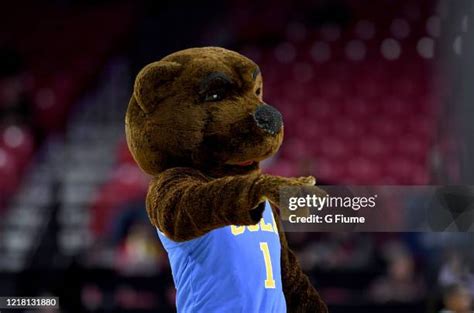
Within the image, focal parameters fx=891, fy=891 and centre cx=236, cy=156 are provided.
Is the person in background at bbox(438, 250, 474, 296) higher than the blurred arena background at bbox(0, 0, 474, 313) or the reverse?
the reverse

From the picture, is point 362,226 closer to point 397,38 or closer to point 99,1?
point 397,38

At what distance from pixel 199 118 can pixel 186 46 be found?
344 centimetres

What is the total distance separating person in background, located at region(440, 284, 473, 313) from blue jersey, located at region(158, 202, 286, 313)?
1449 mm

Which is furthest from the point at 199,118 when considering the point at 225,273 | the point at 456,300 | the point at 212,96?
the point at 456,300

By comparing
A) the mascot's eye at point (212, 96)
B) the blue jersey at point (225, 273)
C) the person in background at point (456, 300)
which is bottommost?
the person in background at point (456, 300)

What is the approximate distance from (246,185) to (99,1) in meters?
4.40

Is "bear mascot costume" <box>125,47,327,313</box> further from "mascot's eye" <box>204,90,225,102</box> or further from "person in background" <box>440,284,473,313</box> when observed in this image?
"person in background" <box>440,284,473,313</box>

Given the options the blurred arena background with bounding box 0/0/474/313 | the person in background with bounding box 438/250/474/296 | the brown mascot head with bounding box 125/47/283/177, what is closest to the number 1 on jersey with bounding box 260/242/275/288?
the brown mascot head with bounding box 125/47/283/177

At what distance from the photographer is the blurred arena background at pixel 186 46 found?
434 cm

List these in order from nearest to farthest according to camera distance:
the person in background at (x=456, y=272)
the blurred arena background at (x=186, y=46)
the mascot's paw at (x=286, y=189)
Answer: the mascot's paw at (x=286, y=189)
the person in background at (x=456, y=272)
the blurred arena background at (x=186, y=46)

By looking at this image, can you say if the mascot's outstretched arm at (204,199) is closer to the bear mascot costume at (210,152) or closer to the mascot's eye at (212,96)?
the bear mascot costume at (210,152)

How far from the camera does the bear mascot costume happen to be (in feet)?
4.92

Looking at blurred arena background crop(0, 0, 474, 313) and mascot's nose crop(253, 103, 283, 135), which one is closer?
mascot's nose crop(253, 103, 283, 135)

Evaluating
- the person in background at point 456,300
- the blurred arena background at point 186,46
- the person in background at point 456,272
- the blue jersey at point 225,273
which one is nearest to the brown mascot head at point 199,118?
the blue jersey at point 225,273
